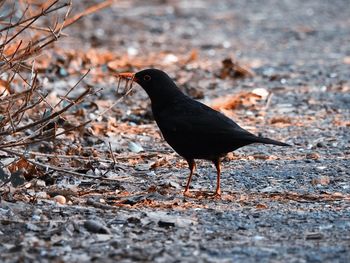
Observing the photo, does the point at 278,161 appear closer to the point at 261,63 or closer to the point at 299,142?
the point at 299,142

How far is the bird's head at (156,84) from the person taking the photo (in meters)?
6.29

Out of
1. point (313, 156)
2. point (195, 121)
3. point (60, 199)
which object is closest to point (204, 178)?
point (195, 121)

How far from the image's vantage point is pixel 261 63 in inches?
477

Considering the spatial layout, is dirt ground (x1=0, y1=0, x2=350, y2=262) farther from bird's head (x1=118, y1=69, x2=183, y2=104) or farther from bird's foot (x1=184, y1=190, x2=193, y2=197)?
bird's head (x1=118, y1=69, x2=183, y2=104)

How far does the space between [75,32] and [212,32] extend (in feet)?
8.12

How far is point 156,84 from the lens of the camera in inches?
250

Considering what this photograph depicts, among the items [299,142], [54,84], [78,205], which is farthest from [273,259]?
[54,84]

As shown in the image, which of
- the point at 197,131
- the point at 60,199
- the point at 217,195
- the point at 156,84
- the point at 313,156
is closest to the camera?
the point at 60,199

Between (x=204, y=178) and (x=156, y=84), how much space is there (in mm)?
739

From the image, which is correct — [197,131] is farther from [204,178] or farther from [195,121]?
[204,178]

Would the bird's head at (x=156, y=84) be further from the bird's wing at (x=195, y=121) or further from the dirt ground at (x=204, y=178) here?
the dirt ground at (x=204, y=178)

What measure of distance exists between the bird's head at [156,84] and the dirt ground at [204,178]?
538 mm

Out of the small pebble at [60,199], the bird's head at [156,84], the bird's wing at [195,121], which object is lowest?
the small pebble at [60,199]

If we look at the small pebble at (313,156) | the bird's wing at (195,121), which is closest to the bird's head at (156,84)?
the bird's wing at (195,121)
